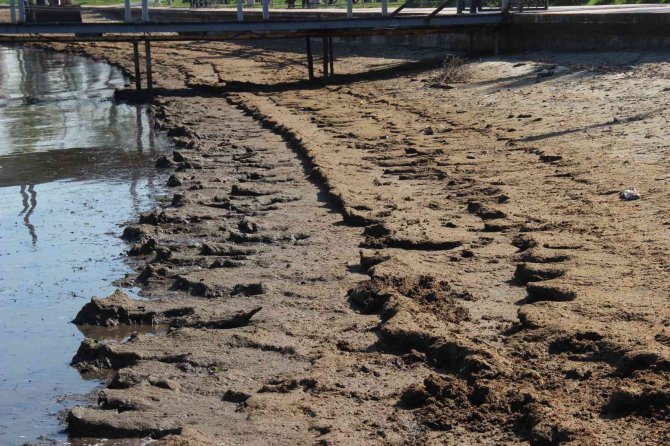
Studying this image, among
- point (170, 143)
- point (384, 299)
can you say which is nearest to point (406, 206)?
point (384, 299)

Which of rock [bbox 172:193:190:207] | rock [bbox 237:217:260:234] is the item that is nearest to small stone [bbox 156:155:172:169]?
rock [bbox 172:193:190:207]

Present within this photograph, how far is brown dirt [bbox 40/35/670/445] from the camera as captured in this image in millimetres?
5246

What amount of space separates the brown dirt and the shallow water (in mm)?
328

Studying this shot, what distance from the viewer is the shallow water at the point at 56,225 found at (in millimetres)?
6379

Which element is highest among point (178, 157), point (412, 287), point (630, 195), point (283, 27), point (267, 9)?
point (267, 9)

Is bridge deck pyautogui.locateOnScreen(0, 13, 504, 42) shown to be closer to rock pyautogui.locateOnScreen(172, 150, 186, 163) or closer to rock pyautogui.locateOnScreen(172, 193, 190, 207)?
rock pyautogui.locateOnScreen(172, 150, 186, 163)

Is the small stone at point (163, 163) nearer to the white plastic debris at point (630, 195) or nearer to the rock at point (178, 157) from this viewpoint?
the rock at point (178, 157)

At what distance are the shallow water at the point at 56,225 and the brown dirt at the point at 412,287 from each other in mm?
328

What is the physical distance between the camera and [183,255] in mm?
8812

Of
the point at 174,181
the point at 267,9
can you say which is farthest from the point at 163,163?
the point at 267,9

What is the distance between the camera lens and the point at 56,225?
10758mm

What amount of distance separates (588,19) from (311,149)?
8058mm

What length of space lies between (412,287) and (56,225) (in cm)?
487

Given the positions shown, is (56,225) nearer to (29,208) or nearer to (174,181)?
(29,208)
